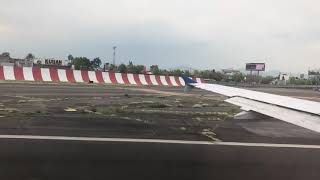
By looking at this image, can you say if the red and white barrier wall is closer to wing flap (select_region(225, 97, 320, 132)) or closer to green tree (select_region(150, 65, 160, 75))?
green tree (select_region(150, 65, 160, 75))

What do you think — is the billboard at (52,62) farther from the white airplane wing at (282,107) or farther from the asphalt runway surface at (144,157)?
the white airplane wing at (282,107)

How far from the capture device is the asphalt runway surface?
26.8 ft

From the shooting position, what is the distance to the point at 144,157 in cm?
943

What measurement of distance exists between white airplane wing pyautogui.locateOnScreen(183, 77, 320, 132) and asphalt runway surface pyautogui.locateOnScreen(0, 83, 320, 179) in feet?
2.88

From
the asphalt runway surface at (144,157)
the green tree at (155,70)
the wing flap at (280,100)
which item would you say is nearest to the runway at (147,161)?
the asphalt runway surface at (144,157)

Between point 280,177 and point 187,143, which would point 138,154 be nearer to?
point 187,143

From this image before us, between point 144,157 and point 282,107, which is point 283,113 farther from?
point 144,157

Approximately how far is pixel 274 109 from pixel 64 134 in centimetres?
474

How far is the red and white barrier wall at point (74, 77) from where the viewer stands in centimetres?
3394

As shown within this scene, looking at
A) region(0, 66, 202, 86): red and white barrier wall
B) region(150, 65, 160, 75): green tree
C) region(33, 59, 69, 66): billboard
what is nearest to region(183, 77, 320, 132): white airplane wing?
region(0, 66, 202, 86): red and white barrier wall

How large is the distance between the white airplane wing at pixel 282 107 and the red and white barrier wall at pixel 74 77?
937 inches

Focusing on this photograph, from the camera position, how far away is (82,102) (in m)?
19.7

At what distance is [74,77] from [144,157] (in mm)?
27960

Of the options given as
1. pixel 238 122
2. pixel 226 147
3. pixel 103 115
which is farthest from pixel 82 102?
pixel 226 147
